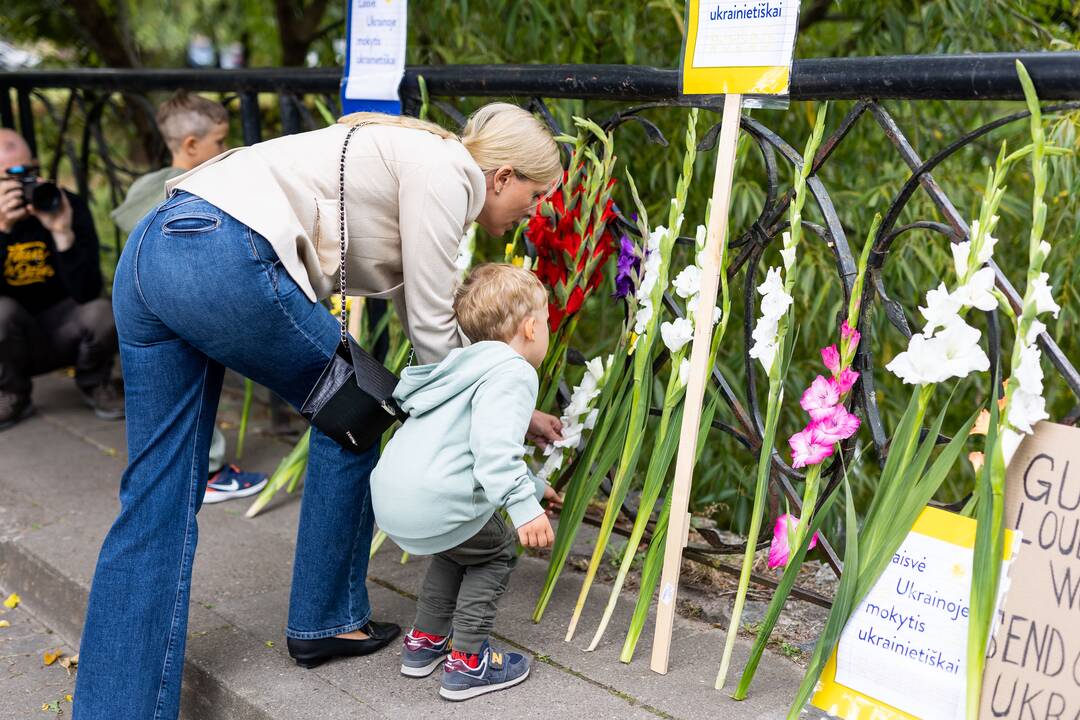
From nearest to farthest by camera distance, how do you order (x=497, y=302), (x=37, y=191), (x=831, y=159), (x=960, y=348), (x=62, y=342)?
(x=960, y=348) → (x=497, y=302) → (x=831, y=159) → (x=37, y=191) → (x=62, y=342)

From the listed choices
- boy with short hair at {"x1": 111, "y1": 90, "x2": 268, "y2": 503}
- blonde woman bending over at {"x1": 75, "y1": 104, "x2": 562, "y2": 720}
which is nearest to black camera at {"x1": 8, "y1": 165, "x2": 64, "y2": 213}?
boy with short hair at {"x1": 111, "y1": 90, "x2": 268, "y2": 503}

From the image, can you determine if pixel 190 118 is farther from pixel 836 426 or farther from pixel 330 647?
pixel 836 426

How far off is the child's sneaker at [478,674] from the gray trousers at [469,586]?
22 millimetres

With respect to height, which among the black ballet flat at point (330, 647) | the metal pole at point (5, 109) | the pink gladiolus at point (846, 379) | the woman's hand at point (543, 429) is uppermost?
the metal pole at point (5, 109)

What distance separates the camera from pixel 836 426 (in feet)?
6.53

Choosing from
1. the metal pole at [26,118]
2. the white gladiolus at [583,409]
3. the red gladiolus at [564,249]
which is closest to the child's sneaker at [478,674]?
the white gladiolus at [583,409]

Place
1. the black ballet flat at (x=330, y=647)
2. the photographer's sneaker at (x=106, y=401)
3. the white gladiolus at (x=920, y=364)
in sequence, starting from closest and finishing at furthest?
1. the white gladiolus at (x=920, y=364)
2. the black ballet flat at (x=330, y=647)
3. the photographer's sneaker at (x=106, y=401)

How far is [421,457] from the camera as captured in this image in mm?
2068

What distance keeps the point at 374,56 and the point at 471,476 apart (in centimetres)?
146

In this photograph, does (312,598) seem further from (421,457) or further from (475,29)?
(475,29)

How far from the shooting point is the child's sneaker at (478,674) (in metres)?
2.16

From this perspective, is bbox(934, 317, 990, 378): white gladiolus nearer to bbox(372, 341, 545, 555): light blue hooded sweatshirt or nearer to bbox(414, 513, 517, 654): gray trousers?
bbox(372, 341, 545, 555): light blue hooded sweatshirt

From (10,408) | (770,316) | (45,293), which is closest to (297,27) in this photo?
(45,293)

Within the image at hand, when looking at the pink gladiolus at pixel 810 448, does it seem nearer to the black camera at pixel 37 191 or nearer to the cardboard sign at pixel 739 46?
the cardboard sign at pixel 739 46
